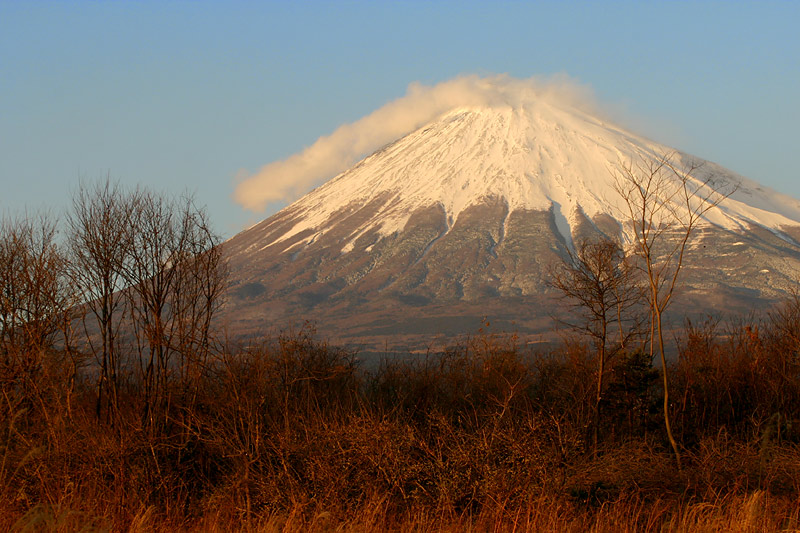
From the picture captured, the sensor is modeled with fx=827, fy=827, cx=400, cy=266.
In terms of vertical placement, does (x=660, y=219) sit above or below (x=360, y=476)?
above

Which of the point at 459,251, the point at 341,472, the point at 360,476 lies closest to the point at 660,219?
the point at 360,476

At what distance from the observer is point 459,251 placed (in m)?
163

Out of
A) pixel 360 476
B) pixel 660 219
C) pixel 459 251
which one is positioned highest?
pixel 459 251

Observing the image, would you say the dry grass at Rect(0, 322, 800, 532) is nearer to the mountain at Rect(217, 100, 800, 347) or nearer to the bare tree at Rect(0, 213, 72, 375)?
the bare tree at Rect(0, 213, 72, 375)

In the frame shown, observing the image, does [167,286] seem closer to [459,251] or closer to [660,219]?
[660,219]

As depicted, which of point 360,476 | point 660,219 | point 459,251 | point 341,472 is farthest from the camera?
point 459,251

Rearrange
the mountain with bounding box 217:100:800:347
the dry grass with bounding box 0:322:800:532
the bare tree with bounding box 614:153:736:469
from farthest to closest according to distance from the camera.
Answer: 1. the mountain with bounding box 217:100:800:347
2. the bare tree with bounding box 614:153:736:469
3. the dry grass with bounding box 0:322:800:532

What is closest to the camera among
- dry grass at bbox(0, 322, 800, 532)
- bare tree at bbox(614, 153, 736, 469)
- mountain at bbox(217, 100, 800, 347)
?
dry grass at bbox(0, 322, 800, 532)

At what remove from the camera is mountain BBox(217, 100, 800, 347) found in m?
134

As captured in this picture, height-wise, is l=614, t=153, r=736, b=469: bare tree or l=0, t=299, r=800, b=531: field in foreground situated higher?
l=614, t=153, r=736, b=469: bare tree

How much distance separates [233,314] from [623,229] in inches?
2894

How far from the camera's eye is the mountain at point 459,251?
13388 cm

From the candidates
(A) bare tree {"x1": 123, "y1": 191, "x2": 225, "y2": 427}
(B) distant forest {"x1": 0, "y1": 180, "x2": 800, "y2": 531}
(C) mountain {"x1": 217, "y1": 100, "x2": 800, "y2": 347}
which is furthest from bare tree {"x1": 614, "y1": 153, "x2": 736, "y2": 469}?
(C) mountain {"x1": 217, "y1": 100, "x2": 800, "y2": 347}

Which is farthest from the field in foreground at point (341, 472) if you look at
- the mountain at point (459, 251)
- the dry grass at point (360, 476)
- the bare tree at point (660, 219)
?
the mountain at point (459, 251)
